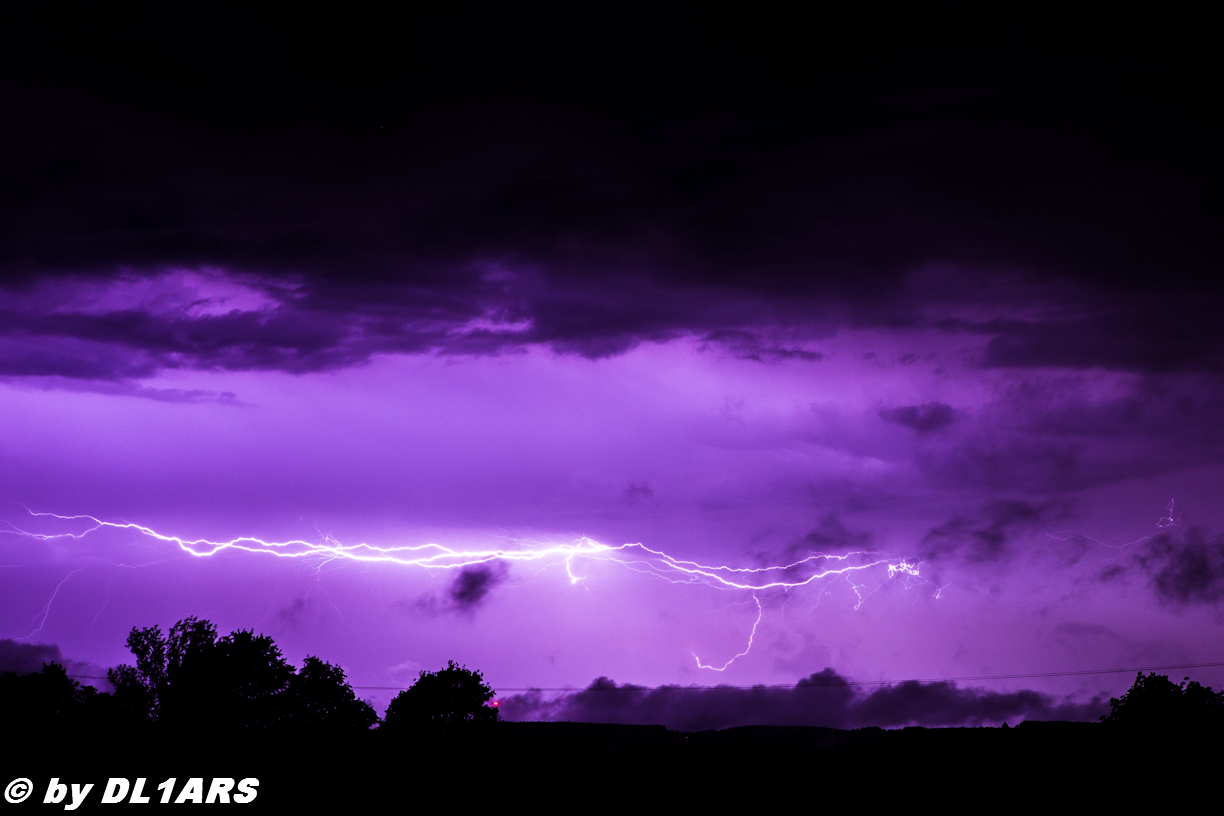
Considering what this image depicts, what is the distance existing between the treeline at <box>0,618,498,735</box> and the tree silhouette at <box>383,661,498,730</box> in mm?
55

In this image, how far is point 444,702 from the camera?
53.1 meters

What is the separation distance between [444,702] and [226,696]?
36.8 ft

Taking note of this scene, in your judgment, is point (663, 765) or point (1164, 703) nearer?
point (663, 765)

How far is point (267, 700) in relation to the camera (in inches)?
1993

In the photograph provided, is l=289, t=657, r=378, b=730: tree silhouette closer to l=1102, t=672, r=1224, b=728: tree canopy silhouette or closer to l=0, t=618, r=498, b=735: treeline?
l=0, t=618, r=498, b=735: treeline

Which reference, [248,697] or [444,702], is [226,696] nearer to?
[248,697]

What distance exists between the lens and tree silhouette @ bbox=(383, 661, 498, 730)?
5238 cm

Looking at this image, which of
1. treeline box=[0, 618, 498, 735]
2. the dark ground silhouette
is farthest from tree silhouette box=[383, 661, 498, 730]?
the dark ground silhouette

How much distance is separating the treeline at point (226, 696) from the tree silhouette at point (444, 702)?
0.06m

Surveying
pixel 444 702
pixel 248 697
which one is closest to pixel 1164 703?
pixel 444 702

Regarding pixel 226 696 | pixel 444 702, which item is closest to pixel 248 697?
pixel 226 696

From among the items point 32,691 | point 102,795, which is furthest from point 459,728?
point 102,795

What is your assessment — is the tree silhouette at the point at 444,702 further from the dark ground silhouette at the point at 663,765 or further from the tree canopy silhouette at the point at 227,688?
the dark ground silhouette at the point at 663,765

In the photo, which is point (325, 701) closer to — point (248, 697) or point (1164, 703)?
point (248, 697)
